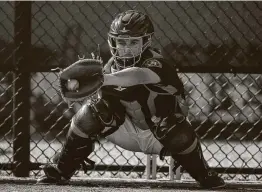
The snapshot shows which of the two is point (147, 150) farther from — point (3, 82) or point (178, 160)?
point (3, 82)

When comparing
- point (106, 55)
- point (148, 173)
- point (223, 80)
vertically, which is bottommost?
point (223, 80)

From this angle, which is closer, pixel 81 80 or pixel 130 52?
pixel 81 80

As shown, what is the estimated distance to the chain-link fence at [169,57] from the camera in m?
5.84

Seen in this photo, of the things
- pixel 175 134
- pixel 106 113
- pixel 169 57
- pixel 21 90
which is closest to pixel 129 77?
pixel 106 113

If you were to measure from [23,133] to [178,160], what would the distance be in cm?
123

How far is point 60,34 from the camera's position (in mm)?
6191

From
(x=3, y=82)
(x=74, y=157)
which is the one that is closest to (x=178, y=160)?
(x=74, y=157)

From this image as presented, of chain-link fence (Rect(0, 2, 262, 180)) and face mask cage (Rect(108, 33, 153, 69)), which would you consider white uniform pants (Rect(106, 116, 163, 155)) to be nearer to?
face mask cage (Rect(108, 33, 153, 69))

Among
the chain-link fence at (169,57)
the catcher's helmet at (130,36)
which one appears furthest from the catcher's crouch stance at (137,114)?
the chain-link fence at (169,57)

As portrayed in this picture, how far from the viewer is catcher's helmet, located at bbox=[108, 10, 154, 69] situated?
4723 mm

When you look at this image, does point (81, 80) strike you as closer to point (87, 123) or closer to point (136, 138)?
point (87, 123)

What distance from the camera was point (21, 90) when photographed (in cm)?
559

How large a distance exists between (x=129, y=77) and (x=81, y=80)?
0.26 meters

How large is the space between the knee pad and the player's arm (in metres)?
0.35
